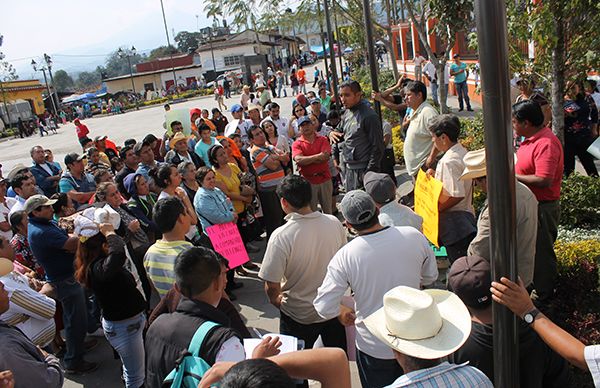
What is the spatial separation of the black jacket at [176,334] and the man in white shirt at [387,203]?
170 cm

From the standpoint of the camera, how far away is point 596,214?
18.0 feet

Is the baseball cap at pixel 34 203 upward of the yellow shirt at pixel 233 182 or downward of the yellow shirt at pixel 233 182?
upward

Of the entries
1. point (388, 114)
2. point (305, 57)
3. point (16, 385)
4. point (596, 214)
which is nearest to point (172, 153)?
point (16, 385)

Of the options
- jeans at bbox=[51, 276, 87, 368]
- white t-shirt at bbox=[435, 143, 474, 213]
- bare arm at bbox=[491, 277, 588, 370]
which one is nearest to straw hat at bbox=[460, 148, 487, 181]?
white t-shirt at bbox=[435, 143, 474, 213]

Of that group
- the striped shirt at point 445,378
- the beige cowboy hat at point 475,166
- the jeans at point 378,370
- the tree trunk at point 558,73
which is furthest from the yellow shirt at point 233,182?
the striped shirt at point 445,378

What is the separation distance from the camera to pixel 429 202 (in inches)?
163

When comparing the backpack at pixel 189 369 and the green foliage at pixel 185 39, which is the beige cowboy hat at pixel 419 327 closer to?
the backpack at pixel 189 369

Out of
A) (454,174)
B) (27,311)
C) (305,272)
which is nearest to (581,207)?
(454,174)

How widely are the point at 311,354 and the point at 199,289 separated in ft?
2.59

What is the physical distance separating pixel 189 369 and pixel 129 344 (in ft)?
7.09

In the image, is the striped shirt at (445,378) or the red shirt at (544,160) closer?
the striped shirt at (445,378)

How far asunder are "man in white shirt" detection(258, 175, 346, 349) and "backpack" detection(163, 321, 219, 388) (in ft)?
4.31

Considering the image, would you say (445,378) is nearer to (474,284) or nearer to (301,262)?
(474,284)

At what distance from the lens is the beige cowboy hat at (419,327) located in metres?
2.01
